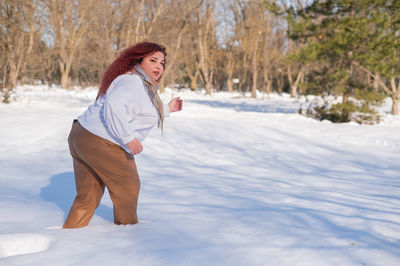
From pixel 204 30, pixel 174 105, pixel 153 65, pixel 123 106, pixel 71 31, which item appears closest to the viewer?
pixel 123 106

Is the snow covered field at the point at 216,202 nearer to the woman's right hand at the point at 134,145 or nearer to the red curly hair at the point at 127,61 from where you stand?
the woman's right hand at the point at 134,145

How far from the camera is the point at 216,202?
398cm

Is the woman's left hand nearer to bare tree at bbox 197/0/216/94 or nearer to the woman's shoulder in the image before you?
the woman's shoulder

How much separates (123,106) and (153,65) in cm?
49

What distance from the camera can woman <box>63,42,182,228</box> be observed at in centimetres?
267

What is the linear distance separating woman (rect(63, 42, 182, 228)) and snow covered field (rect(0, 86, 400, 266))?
0.21 metres

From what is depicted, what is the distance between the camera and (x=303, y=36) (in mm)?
14078

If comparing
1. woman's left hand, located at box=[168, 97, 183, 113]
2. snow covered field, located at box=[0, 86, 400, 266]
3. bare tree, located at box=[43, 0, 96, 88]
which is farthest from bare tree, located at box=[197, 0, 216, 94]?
woman's left hand, located at box=[168, 97, 183, 113]

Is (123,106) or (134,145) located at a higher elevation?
(123,106)

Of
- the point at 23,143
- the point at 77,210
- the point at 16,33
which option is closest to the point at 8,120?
the point at 23,143

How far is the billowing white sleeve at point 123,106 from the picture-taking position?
2617mm

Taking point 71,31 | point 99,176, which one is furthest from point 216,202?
point 71,31

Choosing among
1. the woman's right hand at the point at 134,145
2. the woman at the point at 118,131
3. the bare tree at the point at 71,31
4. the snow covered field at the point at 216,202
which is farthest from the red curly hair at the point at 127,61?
the bare tree at the point at 71,31

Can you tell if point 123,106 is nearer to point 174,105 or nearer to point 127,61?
point 127,61
